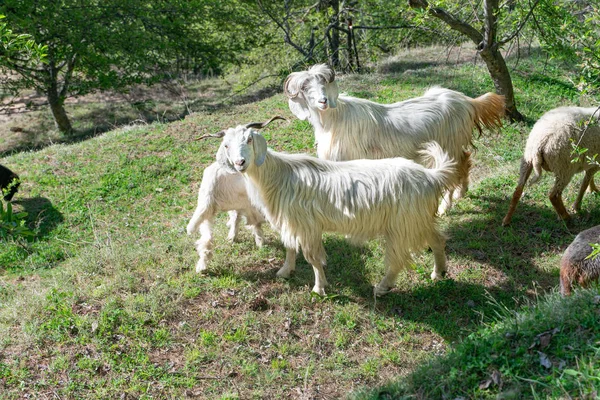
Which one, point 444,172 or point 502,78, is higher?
point 502,78

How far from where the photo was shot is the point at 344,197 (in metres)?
5.23

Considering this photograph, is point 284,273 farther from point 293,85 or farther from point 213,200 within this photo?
point 293,85

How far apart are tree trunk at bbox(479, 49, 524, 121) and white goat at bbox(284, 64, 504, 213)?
105 inches

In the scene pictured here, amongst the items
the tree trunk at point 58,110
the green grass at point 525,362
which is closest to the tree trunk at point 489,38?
the green grass at point 525,362

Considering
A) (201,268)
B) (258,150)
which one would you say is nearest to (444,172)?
(258,150)

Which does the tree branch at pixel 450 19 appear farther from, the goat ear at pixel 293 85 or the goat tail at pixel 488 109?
the goat ear at pixel 293 85

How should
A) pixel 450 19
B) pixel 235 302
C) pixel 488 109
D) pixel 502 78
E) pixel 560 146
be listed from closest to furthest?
pixel 235 302
pixel 560 146
pixel 488 109
pixel 450 19
pixel 502 78

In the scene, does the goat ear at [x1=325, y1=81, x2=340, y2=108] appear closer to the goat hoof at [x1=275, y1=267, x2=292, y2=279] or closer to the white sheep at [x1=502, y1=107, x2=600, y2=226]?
the goat hoof at [x1=275, y1=267, x2=292, y2=279]

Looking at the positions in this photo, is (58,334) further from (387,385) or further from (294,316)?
(387,385)

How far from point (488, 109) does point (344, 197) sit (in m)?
3.16

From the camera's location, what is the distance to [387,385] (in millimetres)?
4148

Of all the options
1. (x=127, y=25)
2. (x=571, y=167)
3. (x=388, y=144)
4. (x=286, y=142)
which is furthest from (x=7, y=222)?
(x=127, y=25)

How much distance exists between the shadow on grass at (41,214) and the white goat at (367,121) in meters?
4.54

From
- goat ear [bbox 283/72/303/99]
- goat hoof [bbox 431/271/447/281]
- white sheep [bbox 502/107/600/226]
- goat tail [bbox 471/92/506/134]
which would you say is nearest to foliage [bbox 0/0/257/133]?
goat ear [bbox 283/72/303/99]
